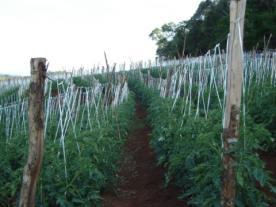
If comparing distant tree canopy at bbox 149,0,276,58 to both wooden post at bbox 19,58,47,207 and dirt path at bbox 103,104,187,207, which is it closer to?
dirt path at bbox 103,104,187,207

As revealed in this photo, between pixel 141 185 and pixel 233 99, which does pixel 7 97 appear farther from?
pixel 233 99

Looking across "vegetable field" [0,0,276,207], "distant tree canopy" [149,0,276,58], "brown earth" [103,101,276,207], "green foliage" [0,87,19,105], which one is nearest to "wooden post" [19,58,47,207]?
"vegetable field" [0,0,276,207]

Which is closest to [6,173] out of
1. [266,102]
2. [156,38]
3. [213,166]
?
[213,166]

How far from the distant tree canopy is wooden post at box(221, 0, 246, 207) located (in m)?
14.9

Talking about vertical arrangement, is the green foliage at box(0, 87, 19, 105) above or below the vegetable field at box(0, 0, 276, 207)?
below

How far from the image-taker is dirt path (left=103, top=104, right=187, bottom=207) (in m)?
5.13

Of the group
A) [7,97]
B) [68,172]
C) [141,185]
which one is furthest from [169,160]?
[7,97]

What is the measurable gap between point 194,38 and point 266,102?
30502 millimetres

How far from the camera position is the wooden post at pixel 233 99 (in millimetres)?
3434

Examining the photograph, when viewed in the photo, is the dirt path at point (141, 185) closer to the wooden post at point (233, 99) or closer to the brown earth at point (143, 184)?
the brown earth at point (143, 184)

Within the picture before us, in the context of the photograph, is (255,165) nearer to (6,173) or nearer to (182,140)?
(182,140)

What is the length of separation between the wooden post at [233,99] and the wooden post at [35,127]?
1374 mm

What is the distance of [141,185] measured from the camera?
5.99m

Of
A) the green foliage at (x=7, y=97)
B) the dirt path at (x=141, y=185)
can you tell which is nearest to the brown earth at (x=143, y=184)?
the dirt path at (x=141, y=185)
